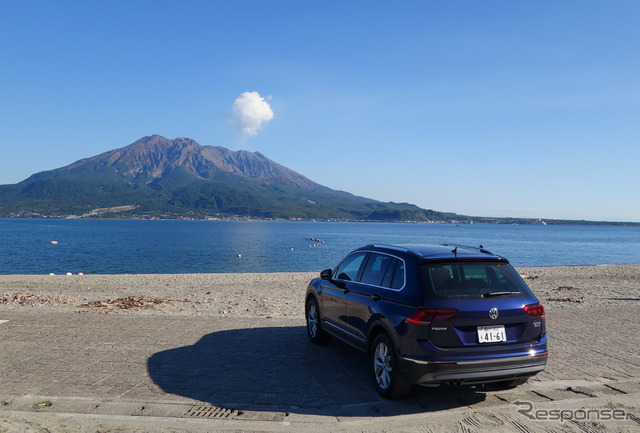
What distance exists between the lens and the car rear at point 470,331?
4941 mm

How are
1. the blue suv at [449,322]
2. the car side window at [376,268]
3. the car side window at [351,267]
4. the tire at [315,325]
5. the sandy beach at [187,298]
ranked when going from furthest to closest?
the sandy beach at [187,298] → the tire at [315,325] → the car side window at [351,267] → the car side window at [376,268] → the blue suv at [449,322]

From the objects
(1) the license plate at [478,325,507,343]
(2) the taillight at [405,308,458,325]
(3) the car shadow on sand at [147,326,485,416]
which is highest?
(2) the taillight at [405,308,458,325]

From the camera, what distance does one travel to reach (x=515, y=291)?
538cm

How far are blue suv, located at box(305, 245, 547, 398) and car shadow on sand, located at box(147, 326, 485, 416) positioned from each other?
42 cm

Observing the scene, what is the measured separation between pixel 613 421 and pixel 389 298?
2.47 metres

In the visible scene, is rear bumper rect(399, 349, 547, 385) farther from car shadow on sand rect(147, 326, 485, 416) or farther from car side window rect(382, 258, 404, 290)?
car side window rect(382, 258, 404, 290)

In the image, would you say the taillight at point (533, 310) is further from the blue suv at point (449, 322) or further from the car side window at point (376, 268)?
the car side window at point (376, 268)

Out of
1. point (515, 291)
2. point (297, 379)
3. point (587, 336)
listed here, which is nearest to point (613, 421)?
point (515, 291)

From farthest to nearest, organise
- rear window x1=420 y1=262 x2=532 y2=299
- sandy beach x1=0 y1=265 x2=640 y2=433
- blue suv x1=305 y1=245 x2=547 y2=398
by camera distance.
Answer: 1. rear window x1=420 y1=262 x2=532 y2=299
2. blue suv x1=305 y1=245 x2=547 y2=398
3. sandy beach x1=0 y1=265 x2=640 y2=433

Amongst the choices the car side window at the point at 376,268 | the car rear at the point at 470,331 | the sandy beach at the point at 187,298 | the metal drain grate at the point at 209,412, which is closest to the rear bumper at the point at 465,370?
the car rear at the point at 470,331

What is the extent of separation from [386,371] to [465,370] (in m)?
0.89

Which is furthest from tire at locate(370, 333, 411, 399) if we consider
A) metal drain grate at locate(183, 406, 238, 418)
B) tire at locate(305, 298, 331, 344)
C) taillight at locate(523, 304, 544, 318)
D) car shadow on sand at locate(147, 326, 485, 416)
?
tire at locate(305, 298, 331, 344)

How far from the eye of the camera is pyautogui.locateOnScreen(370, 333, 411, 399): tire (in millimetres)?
5188

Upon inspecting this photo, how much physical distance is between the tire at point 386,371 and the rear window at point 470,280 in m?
0.81
